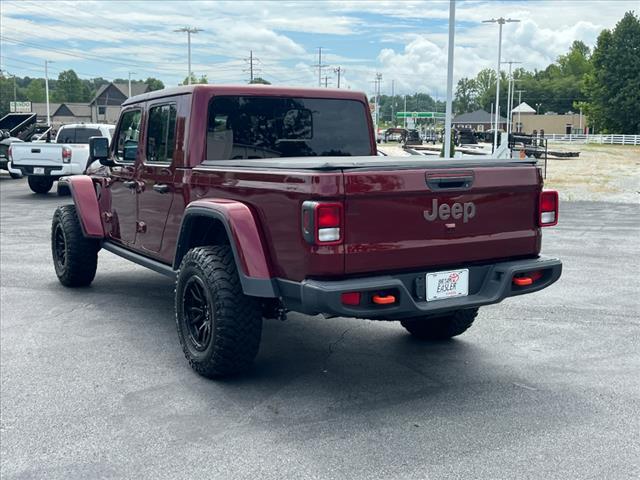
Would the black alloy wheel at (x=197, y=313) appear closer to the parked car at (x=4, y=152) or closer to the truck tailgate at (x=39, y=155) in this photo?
the truck tailgate at (x=39, y=155)

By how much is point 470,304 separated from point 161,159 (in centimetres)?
287

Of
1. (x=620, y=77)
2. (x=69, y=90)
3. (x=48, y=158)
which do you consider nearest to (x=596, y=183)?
(x=48, y=158)

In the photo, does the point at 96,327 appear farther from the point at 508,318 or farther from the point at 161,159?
the point at 508,318

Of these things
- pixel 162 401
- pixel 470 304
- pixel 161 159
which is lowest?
pixel 162 401

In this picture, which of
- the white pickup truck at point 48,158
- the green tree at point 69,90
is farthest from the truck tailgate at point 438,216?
the green tree at point 69,90

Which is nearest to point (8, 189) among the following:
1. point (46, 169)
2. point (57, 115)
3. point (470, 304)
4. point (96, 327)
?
point (46, 169)

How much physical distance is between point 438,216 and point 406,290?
534mm

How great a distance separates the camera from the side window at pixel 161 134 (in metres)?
6.07

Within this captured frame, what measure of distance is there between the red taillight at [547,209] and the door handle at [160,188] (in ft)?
9.25

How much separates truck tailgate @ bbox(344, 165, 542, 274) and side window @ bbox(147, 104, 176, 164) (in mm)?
2165

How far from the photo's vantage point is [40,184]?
2044cm

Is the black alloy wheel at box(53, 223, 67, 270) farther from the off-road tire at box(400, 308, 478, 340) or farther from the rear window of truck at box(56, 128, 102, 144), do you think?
the rear window of truck at box(56, 128, 102, 144)

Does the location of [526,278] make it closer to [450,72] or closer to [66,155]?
[66,155]

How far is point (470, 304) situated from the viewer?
15.6ft
